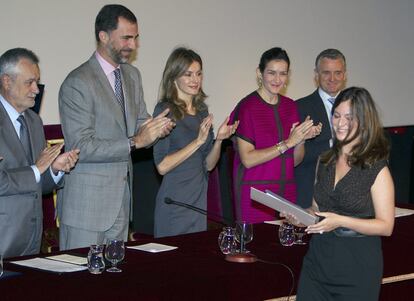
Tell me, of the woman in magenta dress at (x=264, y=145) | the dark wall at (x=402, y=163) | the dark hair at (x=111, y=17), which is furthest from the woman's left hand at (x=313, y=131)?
the dark wall at (x=402, y=163)

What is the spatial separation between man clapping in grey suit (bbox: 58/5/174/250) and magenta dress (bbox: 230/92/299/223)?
0.75 meters

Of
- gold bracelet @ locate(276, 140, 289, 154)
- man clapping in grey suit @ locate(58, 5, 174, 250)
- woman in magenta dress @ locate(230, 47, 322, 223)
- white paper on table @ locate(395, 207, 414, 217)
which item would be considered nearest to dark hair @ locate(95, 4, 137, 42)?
man clapping in grey suit @ locate(58, 5, 174, 250)

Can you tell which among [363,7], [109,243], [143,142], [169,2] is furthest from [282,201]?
[363,7]

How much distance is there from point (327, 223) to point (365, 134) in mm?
410

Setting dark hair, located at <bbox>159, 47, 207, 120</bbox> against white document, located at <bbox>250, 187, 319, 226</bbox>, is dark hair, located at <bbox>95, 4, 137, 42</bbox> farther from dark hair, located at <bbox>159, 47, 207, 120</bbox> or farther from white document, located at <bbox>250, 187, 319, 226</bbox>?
white document, located at <bbox>250, 187, 319, 226</bbox>

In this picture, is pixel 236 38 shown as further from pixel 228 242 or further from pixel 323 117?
pixel 228 242

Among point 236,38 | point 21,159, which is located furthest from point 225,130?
point 236,38

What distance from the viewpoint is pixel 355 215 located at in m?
3.42

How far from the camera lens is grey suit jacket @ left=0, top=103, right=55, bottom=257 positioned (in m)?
4.09

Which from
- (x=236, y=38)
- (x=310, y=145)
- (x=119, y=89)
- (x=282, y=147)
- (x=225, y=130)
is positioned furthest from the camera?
(x=236, y=38)

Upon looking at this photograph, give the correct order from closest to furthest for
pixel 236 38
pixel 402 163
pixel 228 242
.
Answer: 1. pixel 228 242
2. pixel 236 38
3. pixel 402 163

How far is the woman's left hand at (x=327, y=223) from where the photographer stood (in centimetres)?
326

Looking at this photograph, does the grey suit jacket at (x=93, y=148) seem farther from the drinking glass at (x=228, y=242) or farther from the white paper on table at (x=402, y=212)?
the white paper on table at (x=402, y=212)

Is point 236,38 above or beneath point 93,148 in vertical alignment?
above
